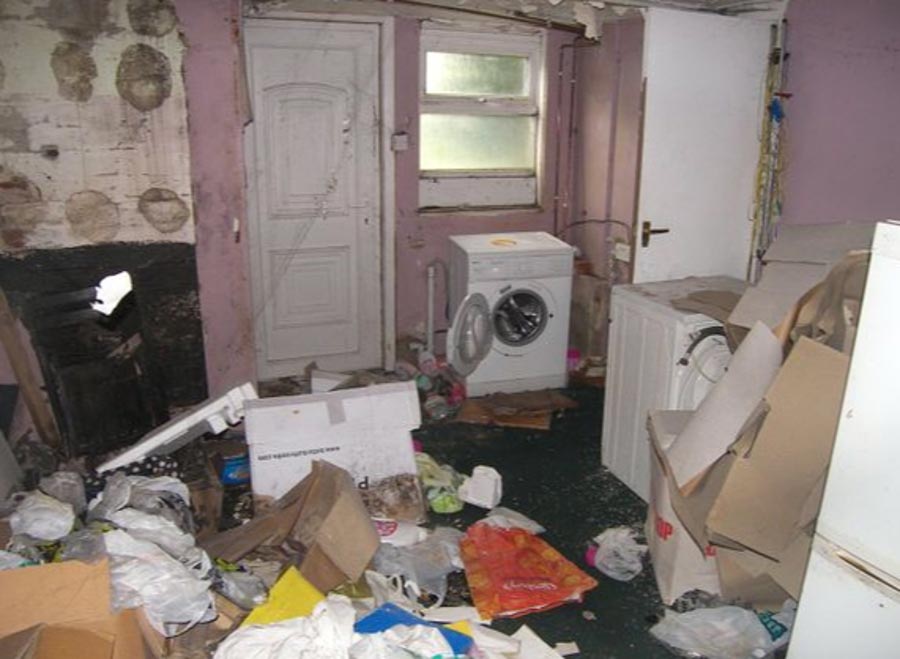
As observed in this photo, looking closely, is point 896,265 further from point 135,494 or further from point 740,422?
point 135,494

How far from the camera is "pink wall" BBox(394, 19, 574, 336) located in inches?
169

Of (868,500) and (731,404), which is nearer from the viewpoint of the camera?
(868,500)

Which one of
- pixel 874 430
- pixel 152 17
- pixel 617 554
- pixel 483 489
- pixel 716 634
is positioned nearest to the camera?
pixel 874 430

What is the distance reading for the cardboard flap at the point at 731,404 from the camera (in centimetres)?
211

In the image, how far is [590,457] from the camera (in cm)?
355

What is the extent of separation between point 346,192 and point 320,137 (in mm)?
336

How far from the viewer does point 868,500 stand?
156 centimetres

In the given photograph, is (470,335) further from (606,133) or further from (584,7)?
(584,7)

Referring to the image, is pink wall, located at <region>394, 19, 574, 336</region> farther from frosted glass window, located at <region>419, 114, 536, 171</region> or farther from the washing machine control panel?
the washing machine control panel

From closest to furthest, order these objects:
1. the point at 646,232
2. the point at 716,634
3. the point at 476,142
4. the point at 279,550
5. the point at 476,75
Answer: the point at 716,634, the point at 279,550, the point at 646,232, the point at 476,75, the point at 476,142

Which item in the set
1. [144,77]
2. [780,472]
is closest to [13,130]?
[144,77]

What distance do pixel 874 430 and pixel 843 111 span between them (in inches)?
106

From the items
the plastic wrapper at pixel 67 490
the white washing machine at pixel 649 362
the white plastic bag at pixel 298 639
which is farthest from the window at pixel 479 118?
the white plastic bag at pixel 298 639

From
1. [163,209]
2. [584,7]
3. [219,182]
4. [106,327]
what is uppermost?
[584,7]
